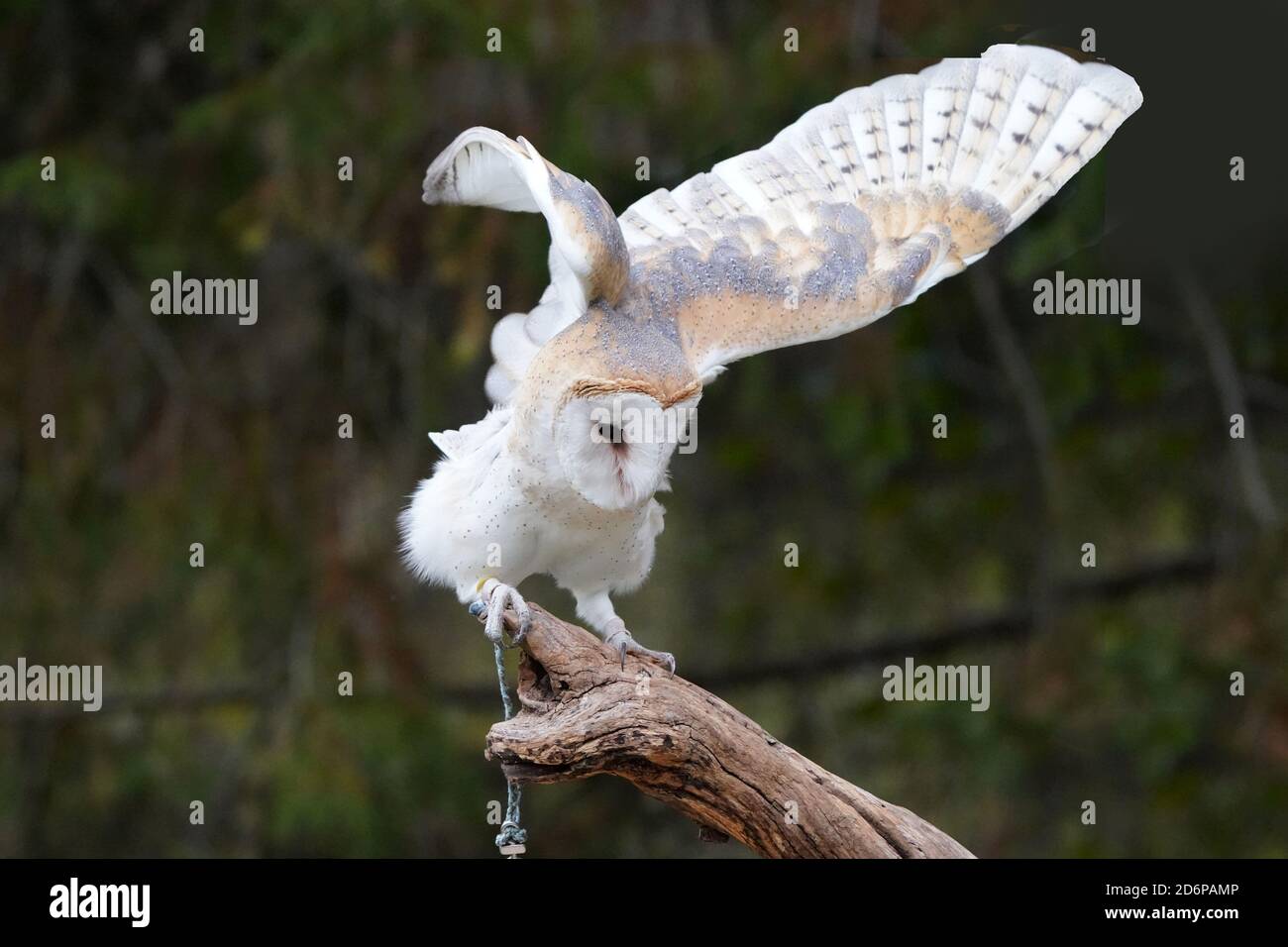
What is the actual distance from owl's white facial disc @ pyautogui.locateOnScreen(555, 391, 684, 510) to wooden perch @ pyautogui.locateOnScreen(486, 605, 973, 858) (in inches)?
11.3

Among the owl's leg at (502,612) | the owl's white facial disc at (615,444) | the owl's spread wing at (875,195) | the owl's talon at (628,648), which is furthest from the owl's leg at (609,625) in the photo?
the owl's spread wing at (875,195)

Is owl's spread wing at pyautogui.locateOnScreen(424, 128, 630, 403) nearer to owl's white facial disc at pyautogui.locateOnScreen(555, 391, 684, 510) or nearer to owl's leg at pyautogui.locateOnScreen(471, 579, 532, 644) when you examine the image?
owl's white facial disc at pyautogui.locateOnScreen(555, 391, 684, 510)

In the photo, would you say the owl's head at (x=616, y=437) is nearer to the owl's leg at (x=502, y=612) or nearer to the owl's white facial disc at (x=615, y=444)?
the owl's white facial disc at (x=615, y=444)

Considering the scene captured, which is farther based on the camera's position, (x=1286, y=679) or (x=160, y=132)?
(x=160, y=132)

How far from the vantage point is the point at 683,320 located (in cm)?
300

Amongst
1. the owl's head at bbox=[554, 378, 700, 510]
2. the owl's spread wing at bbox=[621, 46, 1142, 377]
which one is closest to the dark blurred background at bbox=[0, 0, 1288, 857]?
Result: the owl's spread wing at bbox=[621, 46, 1142, 377]

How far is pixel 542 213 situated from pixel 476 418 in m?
2.43

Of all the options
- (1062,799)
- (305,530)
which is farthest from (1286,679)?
(305,530)

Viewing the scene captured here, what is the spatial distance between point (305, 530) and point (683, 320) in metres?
2.64

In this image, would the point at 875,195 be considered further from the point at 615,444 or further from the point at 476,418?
the point at 476,418

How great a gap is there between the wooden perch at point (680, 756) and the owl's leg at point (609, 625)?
0.28 ft

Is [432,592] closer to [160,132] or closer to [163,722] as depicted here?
[163,722]

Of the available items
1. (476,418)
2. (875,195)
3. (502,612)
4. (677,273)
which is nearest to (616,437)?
(502,612)

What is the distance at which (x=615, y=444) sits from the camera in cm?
270
